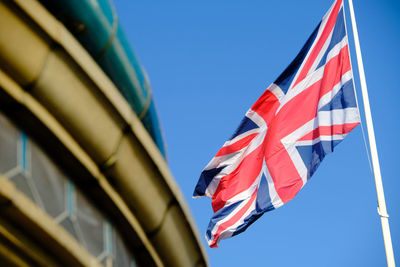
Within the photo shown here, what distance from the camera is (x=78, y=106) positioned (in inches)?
300

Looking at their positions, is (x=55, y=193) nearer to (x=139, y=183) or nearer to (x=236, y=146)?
(x=139, y=183)

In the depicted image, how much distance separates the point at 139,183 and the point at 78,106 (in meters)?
1.59

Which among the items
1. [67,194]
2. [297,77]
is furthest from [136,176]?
[297,77]

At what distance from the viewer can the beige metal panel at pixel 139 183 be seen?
27.3 ft

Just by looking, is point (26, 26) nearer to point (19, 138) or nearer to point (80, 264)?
point (19, 138)

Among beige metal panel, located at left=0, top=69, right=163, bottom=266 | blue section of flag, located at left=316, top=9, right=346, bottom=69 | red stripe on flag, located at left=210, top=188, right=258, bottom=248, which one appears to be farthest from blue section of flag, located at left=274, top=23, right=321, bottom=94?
beige metal panel, located at left=0, top=69, right=163, bottom=266

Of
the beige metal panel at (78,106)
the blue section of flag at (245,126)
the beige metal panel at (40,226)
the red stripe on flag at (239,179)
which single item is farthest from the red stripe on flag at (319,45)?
the beige metal panel at (40,226)

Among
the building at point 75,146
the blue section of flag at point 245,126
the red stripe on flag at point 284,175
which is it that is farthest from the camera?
the blue section of flag at point 245,126

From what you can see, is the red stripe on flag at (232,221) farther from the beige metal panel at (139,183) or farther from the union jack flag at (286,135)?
the beige metal panel at (139,183)

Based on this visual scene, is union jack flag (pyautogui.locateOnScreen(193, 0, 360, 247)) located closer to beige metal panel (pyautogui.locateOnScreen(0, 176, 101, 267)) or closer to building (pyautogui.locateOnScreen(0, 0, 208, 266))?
building (pyautogui.locateOnScreen(0, 0, 208, 266))

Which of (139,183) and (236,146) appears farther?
(236,146)

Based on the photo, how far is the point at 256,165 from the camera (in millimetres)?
15430

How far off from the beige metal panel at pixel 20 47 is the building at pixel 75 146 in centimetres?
1

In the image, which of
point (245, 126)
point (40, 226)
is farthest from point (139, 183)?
point (245, 126)
